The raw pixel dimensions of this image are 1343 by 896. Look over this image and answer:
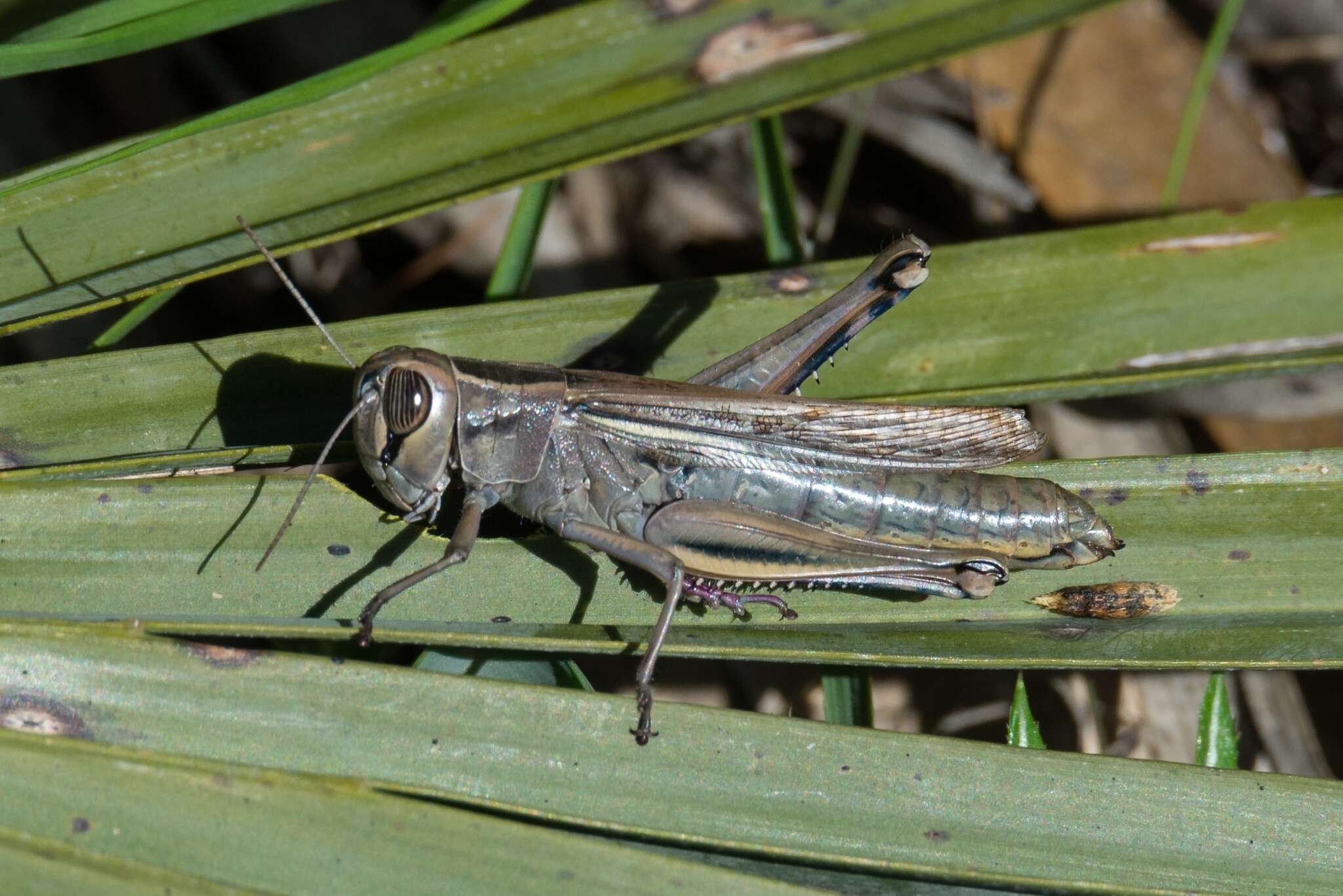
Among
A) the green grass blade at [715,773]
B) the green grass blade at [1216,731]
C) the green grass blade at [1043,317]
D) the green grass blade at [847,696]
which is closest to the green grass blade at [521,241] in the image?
the green grass blade at [1043,317]

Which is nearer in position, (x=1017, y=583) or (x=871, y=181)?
(x=1017, y=583)

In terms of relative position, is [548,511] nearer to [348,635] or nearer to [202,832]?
[348,635]

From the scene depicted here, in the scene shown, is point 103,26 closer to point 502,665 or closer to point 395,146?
point 395,146

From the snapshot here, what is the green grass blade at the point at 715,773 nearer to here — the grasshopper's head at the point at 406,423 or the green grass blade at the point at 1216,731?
the green grass blade at the point at 1216,731

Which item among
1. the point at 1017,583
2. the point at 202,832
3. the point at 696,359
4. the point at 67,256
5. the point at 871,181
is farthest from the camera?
the point at 871,181

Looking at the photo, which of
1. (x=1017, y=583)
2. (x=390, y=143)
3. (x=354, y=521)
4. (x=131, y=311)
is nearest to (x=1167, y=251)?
(x=1017, y=583)

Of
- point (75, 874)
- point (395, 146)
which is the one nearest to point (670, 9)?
point (395, 146)

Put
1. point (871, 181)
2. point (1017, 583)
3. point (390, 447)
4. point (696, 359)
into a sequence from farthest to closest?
point (871, 181)
point (696, 359)
point (1017, 583)
point (390, 447)
